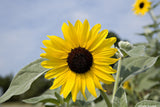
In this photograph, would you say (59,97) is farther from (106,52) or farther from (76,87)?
(106,52)

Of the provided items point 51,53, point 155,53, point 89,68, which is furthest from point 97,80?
point 155,53

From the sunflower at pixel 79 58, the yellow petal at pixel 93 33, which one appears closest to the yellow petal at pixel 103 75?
the sunflower at pixel 79 58

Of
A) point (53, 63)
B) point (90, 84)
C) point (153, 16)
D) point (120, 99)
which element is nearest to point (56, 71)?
point (53, 63)

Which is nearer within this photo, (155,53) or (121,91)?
(121,91)

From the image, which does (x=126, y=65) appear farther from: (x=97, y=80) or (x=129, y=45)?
(x=97, y=80)

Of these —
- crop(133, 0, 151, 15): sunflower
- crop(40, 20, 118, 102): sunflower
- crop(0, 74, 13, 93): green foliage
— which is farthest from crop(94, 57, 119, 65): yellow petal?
crop(0, 74, 13, 93): green foliage

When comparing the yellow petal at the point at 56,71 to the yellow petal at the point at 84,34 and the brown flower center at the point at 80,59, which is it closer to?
the brown flower center at the point at 80,59
